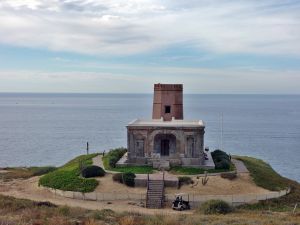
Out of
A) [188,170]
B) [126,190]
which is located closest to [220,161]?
[188,170]

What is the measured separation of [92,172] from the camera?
4012 centimetres

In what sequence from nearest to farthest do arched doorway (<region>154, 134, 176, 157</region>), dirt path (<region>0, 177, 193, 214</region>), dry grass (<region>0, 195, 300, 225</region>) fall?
1. dry grass (<region>0, 195, 300, 225</region>)
2. dirt path (<region>0, 177, 193, 214</region>)
3. arched doorway (<region>154, 134, 176, 157</region>)

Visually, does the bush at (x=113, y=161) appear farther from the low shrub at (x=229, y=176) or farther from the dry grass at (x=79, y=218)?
the dry grass at (x=79, y=218)

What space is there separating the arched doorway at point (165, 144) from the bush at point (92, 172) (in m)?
6.71

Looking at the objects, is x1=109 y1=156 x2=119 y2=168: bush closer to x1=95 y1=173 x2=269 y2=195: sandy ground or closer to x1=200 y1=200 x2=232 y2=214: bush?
x1=95 y1=173 x2=269 y2=195: sandy ground

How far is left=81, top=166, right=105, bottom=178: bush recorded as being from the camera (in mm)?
40000

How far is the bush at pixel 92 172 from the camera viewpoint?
4000 cm

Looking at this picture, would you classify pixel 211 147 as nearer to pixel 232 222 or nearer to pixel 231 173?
pixel 231 173

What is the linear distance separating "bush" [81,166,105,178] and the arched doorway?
671 cm

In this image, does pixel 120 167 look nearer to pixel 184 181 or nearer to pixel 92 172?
pixel 92 172

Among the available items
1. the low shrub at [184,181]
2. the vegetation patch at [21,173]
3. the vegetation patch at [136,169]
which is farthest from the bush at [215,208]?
the vegetation patch at [21,173]

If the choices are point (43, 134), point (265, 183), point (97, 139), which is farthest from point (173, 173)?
point (43, 134)

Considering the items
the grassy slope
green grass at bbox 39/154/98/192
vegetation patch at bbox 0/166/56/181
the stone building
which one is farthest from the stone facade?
vegetation patch at bbox 0/166/56/181

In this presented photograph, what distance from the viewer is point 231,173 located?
40.6 m
